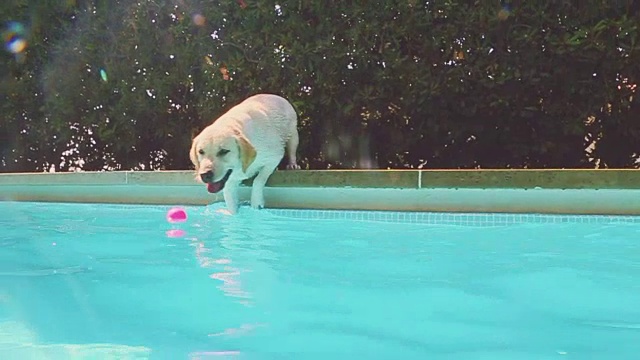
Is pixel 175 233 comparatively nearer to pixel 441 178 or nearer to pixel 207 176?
pixel 207 176

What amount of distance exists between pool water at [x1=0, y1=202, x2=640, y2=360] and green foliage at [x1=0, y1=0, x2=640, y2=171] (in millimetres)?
1804

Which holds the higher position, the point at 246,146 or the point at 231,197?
the point at 246,146

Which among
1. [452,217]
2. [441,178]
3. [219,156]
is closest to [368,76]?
[441,178]

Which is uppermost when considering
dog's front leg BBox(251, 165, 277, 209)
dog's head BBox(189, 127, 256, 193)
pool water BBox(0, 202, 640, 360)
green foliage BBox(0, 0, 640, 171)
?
green foliage BBox(0, 0, 640, 171)

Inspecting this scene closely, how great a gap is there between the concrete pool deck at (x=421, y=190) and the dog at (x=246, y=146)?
0.18 metres

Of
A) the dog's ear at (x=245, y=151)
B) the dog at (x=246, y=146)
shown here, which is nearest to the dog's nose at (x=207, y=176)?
the dog at (x=246, y=146)

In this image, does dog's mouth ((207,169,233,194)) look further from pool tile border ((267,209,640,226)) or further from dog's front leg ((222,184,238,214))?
pool tile border ((267,209,640,226))

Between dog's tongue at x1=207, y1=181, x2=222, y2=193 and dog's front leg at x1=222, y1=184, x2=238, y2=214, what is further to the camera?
dog's front leg at x1=222, y1=184, x2=238, y2=214

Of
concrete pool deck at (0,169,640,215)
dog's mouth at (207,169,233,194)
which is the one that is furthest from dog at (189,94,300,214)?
concrete pool deck at (0,169,640,215)

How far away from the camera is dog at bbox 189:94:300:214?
15.4 ft

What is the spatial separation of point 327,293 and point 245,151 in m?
2.49

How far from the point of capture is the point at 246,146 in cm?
481

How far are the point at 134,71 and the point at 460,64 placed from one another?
344 centimetres

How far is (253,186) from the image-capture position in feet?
16.9
